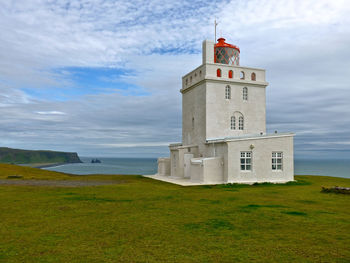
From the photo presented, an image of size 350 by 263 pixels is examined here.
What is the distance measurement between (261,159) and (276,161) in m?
1.55

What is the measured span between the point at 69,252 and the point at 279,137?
20.6 metres

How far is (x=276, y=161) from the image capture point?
24.1 metres

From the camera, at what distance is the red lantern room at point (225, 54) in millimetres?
28688

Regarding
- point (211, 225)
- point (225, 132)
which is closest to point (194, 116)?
point (225, 132)

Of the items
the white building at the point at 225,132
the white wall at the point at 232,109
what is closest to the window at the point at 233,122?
the white building at the point at 225,132

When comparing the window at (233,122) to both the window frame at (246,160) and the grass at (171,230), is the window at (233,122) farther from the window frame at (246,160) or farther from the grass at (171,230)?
the grass at (171,230)

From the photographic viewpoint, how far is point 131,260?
599 cm

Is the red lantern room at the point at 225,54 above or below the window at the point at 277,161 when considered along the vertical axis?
above

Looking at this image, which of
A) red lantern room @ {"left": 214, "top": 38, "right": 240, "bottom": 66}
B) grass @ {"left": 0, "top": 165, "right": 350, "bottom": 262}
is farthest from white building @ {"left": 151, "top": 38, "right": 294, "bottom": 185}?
grass @ {"left": 0, "top": 165, "right": 350, "bottom": 262}

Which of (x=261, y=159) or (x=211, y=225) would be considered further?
(x=261, y=159)

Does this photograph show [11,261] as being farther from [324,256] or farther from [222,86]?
[222,86]

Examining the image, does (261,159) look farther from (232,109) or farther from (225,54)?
(225,54)

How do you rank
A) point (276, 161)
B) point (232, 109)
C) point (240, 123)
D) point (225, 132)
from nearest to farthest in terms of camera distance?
point (276, 161) < point (225, 132) < point (232, 109) < point (240, 123)

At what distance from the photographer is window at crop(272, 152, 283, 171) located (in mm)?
23984
